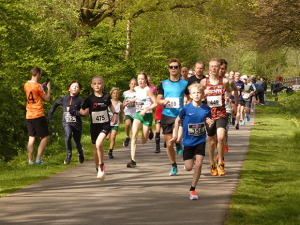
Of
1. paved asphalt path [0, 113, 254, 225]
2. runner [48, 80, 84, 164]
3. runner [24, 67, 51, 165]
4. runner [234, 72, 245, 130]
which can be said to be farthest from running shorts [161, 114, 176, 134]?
runner [234, 72, 245, 130]

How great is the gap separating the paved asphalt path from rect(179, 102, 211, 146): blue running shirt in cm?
79

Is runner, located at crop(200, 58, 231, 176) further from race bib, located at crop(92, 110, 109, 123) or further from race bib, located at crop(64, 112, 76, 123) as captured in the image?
race bib, located at crop(64, 112, 76, 123)

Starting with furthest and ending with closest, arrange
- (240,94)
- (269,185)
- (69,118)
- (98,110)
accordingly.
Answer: (240,94) → (69,118) → (98,110) → (269,185)

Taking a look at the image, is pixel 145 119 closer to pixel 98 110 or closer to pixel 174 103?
pixel 174 103

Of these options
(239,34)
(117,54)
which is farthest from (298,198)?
(239,34)

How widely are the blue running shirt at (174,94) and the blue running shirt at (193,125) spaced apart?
1.16 m

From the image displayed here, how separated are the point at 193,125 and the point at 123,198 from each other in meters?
1.47

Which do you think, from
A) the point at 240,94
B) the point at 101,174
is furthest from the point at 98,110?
A: the point at 240,94

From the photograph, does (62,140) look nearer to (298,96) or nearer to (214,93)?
(214,93)

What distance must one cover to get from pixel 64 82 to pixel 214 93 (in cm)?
956

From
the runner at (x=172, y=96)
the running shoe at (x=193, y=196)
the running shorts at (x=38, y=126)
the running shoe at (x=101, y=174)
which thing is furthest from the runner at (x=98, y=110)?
the running shoe at (x=193, y=196)

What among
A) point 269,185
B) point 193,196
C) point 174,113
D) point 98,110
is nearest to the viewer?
point 193,196

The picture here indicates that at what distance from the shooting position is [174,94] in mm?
8367

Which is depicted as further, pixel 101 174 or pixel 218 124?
pixel 218 124
